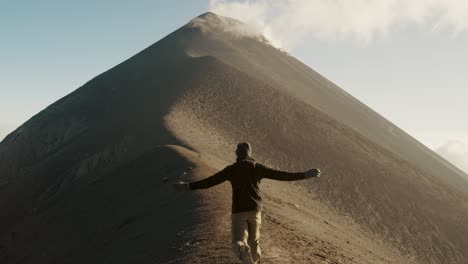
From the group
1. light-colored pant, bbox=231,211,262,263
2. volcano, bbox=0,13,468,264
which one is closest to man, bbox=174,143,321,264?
light-colored pant, bbox=231,211,262,263

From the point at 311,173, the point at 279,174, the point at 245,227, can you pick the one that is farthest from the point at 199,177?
the point at 311,173

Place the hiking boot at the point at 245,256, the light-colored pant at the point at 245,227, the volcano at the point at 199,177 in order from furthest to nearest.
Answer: the volcano at the point at 199,177
the light-colored pant at the point at 245,227
the hiking boot at the point at 245,256

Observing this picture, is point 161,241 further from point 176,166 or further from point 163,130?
point 163,130

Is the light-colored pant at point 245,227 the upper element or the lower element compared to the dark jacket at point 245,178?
lower

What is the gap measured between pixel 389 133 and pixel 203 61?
129ft

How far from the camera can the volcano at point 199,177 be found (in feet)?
60.5

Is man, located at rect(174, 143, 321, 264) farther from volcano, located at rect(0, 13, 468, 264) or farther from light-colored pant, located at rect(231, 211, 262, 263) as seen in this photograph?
volcano, located at rect(0, 13, 468, 264)

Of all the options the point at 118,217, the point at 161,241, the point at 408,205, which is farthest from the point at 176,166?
the point at 408,205

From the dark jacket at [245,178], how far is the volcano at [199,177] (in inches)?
116

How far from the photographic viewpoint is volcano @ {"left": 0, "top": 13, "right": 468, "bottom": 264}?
18.5m

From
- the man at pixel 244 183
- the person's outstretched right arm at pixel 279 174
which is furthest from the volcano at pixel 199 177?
the person's outstretched right arm at pixel 279 174

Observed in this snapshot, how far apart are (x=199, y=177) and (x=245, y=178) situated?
1345 cm

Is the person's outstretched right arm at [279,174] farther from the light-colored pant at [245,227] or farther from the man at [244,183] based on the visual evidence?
the light-colored pant at [245,227]

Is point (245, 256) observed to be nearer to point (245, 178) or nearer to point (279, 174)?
point (245, 178)
